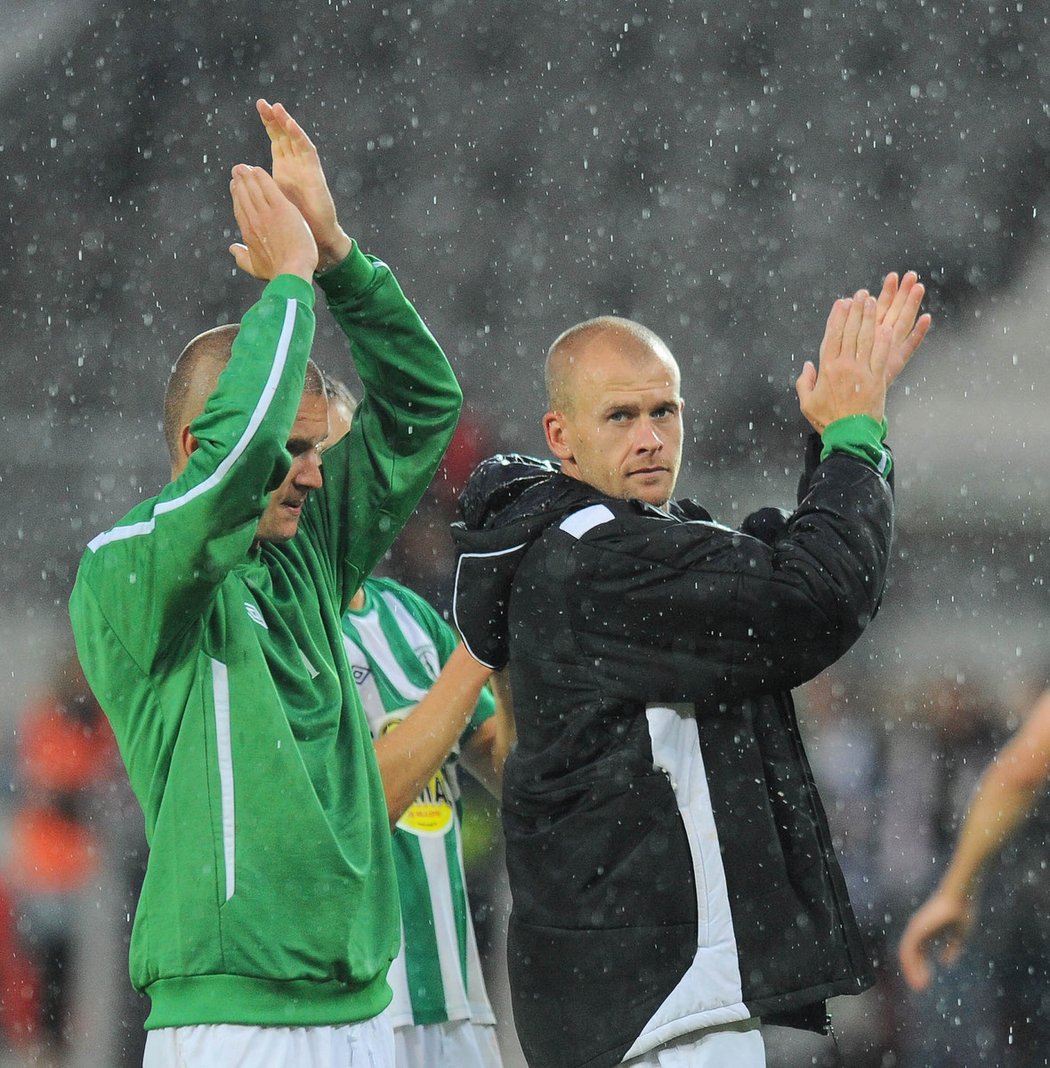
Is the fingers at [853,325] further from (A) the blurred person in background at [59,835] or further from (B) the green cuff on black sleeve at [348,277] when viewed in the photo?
(A) the blurred person in background at [59,835]

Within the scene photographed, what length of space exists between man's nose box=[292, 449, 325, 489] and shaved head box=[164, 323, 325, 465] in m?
0.08

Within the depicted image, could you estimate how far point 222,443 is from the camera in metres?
1.66

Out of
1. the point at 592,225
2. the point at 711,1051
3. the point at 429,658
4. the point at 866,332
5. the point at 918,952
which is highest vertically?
the point at 592,225

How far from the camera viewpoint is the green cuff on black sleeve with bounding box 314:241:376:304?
1951 millimetres

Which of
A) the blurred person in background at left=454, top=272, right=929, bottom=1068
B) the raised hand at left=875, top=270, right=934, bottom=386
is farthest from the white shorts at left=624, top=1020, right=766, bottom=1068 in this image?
the raised hand at left=875, top=270, right=934, bottom=386

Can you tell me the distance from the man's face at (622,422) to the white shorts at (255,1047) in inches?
27.8

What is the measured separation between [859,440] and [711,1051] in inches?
27.9

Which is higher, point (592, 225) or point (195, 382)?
point (592, 225)

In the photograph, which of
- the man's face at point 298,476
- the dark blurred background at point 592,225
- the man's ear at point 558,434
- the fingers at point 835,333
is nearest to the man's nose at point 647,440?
the man's ear at point 558,434

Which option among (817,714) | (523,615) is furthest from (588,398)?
(817,714)

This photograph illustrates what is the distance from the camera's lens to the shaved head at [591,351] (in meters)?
1.98

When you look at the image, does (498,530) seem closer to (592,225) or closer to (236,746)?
(236,746)

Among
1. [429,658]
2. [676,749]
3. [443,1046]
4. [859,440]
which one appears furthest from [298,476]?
[443,1046]

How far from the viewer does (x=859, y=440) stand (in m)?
1.87
